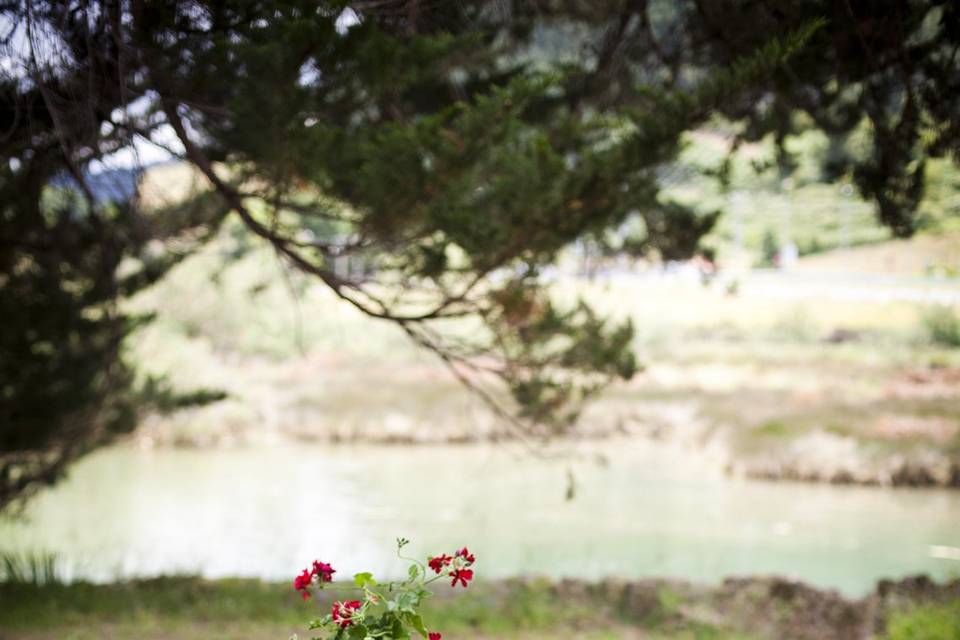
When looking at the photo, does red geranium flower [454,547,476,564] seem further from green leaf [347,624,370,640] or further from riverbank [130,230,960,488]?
riverbank [130,230,960,488]

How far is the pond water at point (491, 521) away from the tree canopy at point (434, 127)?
264 centimetres

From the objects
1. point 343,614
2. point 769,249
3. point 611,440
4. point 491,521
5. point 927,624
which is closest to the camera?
point 343,614

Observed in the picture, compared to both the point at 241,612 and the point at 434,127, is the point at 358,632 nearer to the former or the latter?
the point at 434,127

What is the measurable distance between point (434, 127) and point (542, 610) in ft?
9.33

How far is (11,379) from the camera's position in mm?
5945

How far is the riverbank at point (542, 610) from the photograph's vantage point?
182 inches

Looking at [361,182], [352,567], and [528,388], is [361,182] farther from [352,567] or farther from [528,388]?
[352,567]

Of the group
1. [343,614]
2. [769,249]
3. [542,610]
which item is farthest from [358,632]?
[769,249]

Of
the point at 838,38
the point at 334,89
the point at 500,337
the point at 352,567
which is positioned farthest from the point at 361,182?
the point at 352,567

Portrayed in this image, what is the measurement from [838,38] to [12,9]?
9.37 ft

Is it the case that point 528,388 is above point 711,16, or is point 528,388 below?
below

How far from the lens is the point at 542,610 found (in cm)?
513

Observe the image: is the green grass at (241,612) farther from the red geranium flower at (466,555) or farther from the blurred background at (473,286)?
the red geranium flower at (466,555)

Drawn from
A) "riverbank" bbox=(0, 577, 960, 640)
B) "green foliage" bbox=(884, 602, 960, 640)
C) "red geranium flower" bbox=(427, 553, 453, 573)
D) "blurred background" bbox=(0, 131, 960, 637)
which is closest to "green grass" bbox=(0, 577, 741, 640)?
"riverbank" bbox=(0, 577, 960, 640)
